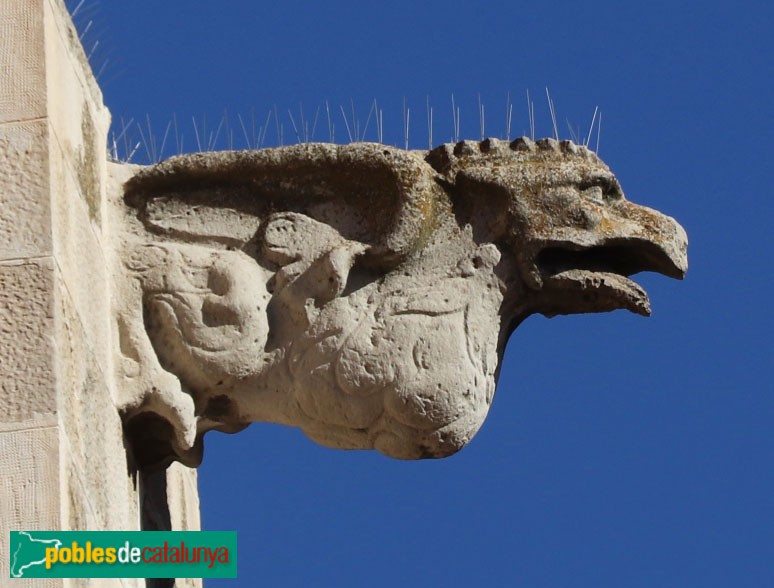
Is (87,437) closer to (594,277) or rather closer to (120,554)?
(120,554)

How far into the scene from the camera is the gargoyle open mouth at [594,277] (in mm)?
8125

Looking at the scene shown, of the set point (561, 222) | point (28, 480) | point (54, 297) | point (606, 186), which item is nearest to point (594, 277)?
point (561, 222)

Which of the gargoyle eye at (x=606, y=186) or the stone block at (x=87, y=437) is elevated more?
the gargoyle eye at (x=606, y=186)

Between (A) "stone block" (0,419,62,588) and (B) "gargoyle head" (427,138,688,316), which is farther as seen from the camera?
(B) "gargoyle head" (427,138,688,316)

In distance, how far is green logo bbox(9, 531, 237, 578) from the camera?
6785 millimetres

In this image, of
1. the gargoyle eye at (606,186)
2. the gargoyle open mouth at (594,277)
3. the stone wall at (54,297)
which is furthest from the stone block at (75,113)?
the gargoyle eye at (606,186)

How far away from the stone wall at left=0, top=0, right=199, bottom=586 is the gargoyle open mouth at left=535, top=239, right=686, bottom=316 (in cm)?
144

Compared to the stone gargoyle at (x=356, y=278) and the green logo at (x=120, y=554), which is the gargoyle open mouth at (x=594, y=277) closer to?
the stone gargoyle at (x=356, y=278)

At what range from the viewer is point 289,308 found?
795cm

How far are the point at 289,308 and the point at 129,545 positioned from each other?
92cm

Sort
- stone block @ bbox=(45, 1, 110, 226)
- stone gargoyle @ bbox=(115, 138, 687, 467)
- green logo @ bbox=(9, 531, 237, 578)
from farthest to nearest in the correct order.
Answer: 1. stone gargoyle @ bbox=(115, 138, 687, 467)
2. stone block @ bbox=(45, 1, 110, 226)
3. green logo @ bbox=(9, 531, 237, 578)

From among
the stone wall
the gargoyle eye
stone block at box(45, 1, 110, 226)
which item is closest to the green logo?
the stone wall

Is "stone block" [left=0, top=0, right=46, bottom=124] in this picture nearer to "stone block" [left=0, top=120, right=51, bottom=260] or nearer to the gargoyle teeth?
"stone block" [left=0, top=120, right=51, bottom=260]

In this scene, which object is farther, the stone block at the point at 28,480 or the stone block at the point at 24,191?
the stone block at the point at 24,191
